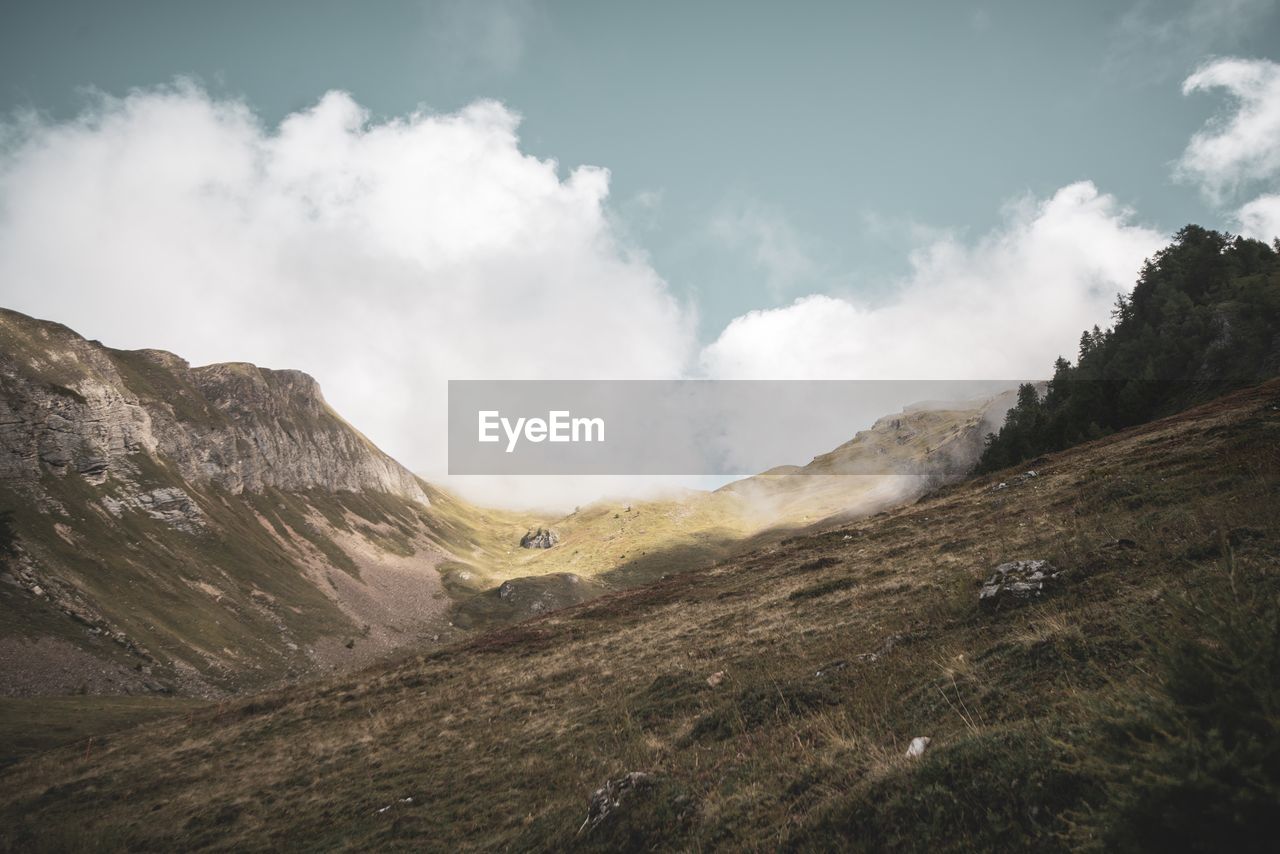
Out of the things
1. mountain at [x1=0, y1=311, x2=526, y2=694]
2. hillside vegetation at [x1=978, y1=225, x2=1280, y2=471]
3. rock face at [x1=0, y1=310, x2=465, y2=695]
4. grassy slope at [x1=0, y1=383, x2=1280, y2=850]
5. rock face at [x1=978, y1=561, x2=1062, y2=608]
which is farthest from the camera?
hillside vegetation at [x1=978, y1=225, x2=1280, y2=471]

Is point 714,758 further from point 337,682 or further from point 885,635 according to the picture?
point 337,682

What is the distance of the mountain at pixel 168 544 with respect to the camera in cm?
5197

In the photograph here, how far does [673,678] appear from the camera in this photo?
19766 millimetres

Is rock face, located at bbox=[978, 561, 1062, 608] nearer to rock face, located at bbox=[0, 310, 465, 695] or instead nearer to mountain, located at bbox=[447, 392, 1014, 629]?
rock face, located at bbox=[0, 310, 465, 695]

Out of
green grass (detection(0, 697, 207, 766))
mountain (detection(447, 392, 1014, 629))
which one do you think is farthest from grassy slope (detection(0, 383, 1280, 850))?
mountain (detection(447, 392, 1014, 629))

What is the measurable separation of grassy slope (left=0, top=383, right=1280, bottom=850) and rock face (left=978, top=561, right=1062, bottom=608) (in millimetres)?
618

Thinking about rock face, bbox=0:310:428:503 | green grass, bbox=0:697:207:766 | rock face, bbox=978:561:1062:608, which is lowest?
green grass, bbox=0:697:207:766

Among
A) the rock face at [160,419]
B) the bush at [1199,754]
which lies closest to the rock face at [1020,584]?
the bush at [1199,754]

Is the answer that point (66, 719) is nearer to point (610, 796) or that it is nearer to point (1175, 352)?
point (610, 796)

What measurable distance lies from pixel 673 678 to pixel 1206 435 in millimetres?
36325

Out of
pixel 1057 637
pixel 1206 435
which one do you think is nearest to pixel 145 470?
pixel 1057 637

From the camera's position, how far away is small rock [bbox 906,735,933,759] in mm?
7895

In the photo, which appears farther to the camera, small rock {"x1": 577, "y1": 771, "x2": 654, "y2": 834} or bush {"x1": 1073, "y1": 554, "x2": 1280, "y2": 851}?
small rock {"x1": 577, "y1": 771, "x2": 654, "y2": 834}

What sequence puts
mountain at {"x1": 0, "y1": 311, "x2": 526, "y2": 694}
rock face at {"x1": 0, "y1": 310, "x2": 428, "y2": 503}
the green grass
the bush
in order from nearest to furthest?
the bush, the green grass, mountain at {"x1": 0, "y1": 311, "x2": 526, "y2": 694}, rock face at {"x1": 0, "y1": 310, "x2": 428, "y2": 503}
